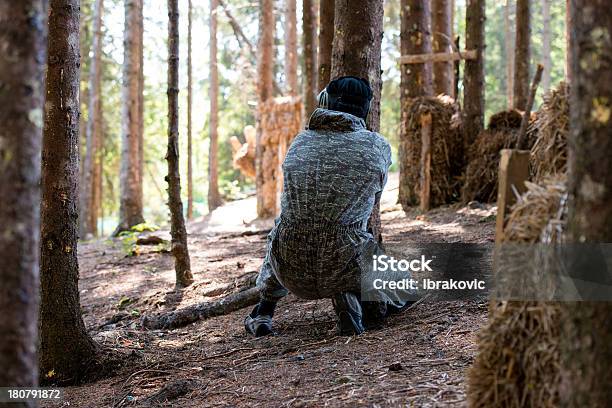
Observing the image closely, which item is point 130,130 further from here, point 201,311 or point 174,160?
point 201,311

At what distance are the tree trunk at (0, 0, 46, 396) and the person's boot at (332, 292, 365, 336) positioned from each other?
297cm

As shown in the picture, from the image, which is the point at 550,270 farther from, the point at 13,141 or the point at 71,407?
the point at 71,407

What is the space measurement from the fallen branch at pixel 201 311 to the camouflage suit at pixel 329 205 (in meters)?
1.86

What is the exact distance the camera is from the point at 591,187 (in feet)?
8.46

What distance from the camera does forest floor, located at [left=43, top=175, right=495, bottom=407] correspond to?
400 centimetres

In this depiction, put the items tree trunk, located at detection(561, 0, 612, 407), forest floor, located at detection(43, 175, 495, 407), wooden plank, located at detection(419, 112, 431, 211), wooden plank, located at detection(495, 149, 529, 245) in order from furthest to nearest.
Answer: wooden plank, located at detection(419, 112, 431, 211) < forest floor, located at detection(43, 175, 495, 407) < wooden plank, located at detection(495, 149, 529, 245) < tree trunk, located at detection(561, 0, 612, 407)

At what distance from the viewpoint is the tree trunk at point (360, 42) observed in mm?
6395

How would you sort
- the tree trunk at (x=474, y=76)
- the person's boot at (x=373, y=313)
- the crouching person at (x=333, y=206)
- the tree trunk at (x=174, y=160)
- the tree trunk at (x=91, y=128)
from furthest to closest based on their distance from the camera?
the tree trunk at (x=91, y=128) < the tree trunk at (x=474, y=76) < the tree trunk at (x=174, y=160) < the person's boot at (x=373, y=313) < the crouching person at (x=333, y=206)

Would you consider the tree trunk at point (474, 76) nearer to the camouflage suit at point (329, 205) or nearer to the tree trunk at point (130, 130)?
the camouflage suit at point (329, 205)

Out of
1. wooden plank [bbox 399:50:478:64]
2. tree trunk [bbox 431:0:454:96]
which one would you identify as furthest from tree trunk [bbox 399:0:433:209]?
tree trunk [bbox 431:0:454:96]

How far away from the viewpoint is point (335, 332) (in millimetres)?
5512

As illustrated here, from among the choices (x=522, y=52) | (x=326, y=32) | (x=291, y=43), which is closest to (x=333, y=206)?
(x=326, y=32)

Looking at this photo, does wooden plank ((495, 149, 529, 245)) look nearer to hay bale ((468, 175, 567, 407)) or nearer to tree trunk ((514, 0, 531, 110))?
hay bale ((468, 175, 567, 407))

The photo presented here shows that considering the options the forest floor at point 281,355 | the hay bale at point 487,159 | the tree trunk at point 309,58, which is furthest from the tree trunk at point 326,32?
the hay bale at point 487,159
